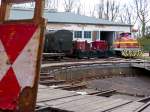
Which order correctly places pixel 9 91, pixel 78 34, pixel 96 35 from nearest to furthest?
pixel 9 91 < pixel 78 34 < pixel 96 35

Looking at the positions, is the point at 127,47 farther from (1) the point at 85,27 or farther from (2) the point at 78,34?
(1) the point at 85,27

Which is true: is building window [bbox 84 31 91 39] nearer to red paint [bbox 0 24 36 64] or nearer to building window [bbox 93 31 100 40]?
building window [bbox 93 31 100 40]

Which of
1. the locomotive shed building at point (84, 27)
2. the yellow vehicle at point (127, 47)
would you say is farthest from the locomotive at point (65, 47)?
the locomotive shed building at point (84, 27)

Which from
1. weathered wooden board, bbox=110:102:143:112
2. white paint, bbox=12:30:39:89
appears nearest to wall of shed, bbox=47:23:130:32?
weathered wooden board, bbox=110:102:143:112

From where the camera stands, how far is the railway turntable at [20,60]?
432cm

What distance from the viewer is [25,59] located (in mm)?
4398

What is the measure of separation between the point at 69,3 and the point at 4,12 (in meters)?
85.8

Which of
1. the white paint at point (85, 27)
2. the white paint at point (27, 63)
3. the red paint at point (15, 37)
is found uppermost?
the white paint at point (85, 27)

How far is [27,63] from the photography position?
4383 mm

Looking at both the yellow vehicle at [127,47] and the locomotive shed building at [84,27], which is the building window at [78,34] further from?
the yellow vehicle at [127,47]

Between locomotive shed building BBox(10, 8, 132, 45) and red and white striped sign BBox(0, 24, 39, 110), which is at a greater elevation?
locomotive shed building BBox(10, 8, 132, 45)

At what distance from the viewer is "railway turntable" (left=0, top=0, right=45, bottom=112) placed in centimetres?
432

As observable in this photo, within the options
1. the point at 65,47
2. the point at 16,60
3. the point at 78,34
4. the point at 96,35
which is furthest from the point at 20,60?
the point at 96,35

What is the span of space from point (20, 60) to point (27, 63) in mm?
98
